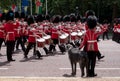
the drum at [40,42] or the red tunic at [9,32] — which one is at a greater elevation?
the red tunic at [9,32]

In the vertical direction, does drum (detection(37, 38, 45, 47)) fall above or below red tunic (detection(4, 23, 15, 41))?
below

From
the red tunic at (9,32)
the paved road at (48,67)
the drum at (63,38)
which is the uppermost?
the red tunic at (9,32)

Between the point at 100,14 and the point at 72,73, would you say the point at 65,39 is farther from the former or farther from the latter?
the point at 100,14

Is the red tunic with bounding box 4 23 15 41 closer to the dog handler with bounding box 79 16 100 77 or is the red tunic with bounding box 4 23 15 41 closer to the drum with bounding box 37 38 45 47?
the drum with bounding box 37 38 45 47

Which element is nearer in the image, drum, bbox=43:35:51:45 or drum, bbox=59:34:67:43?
drum, bbox=43:35:51:45

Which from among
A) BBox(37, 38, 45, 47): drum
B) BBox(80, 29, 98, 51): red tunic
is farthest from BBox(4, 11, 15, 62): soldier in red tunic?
BBox(80, 29, 98, 51): red tunic

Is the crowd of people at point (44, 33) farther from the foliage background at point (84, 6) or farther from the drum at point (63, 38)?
the foliage background at point (84, 6)

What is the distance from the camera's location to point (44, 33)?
59.7 feet

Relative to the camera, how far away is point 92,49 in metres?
12.0

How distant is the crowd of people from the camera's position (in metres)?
12.1

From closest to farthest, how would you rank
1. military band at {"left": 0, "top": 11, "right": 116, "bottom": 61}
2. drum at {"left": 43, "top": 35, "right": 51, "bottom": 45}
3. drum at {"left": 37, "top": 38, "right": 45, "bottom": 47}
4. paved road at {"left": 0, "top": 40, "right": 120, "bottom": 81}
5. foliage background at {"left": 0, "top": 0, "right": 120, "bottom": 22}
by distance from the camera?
1. paved road at {"left": 0, "top": 40, "right": 120, "bottom": 81}
2. military band at {"left": 0, "top": 11, "right": 116, "bottom": 61}
3. drum at {"left": 37, "top": 38, "right": 45, "bottom": 47}
4. drum at {"left": 43, "top": 35, "right": 51, "bottom": 45}
5. foliage background at {"left": 0, "top": 0, "right": 120, "bottom": 22}

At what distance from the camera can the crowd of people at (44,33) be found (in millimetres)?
12094

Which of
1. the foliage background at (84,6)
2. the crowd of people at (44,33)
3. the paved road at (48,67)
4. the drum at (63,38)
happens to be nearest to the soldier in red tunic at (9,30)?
the crowd of people at (44,33)

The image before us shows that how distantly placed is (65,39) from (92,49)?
7.34 metres
